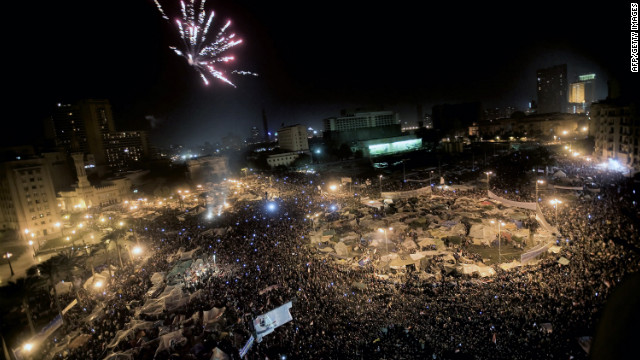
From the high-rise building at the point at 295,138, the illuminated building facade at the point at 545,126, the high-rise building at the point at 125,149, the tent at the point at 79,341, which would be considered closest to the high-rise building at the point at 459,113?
the illuminated building facade at the point at 545,126

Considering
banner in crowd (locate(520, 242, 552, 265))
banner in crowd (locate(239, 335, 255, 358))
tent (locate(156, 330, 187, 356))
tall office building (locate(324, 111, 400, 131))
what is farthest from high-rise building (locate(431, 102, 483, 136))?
tent (locate(156, 330, 187, 356))

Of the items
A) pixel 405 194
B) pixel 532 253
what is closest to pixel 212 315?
pixel 532 253

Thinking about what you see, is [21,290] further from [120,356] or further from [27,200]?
[27,200]

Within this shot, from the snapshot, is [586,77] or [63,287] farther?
[586,77]

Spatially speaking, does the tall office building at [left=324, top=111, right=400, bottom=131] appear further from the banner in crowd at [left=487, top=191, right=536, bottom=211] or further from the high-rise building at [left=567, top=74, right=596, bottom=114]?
the banner in crowd at [left=487, top=191, right=536, bottom=211]

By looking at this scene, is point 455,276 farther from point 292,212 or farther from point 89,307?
point 89,307

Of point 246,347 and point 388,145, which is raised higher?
point 388,145
